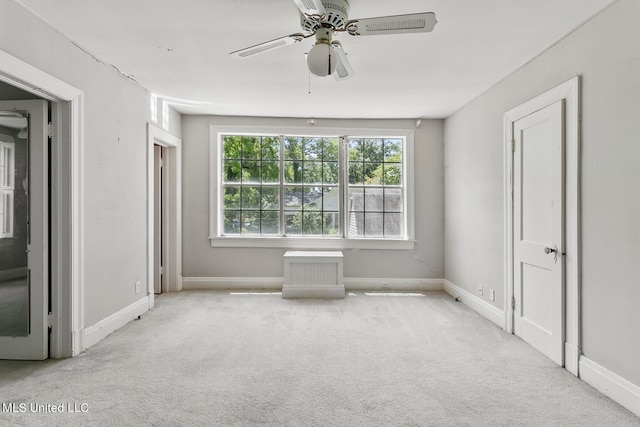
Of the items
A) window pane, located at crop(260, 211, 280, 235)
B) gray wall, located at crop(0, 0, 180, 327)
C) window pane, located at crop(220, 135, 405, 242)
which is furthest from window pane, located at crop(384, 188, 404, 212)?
gray wall, located at crop(0, 0, 180, 327)

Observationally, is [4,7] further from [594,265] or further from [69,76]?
[594,265]

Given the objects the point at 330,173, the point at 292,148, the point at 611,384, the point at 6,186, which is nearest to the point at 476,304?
the point at 611,384

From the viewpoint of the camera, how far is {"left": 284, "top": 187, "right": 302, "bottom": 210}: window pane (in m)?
5.40

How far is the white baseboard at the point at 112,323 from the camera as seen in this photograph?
10.0 ft

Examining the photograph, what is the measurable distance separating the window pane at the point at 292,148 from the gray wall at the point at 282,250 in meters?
0.24

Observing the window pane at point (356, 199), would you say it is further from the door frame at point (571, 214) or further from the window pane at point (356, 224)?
the door frame at point (571, 214)

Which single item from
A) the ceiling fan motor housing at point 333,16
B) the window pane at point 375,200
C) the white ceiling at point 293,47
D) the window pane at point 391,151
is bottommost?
the window pane at point 375,200

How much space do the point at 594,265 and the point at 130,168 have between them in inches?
165

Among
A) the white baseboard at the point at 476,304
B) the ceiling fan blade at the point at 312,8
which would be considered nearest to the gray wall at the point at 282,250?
the white baseboard at the point at 476,304

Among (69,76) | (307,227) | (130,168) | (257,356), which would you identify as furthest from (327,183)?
(69,76)

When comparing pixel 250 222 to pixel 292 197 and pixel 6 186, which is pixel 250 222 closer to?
pixel 292 197

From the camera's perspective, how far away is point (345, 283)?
5.28 meters

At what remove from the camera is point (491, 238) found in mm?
3895

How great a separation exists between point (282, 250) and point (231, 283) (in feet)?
2.92
